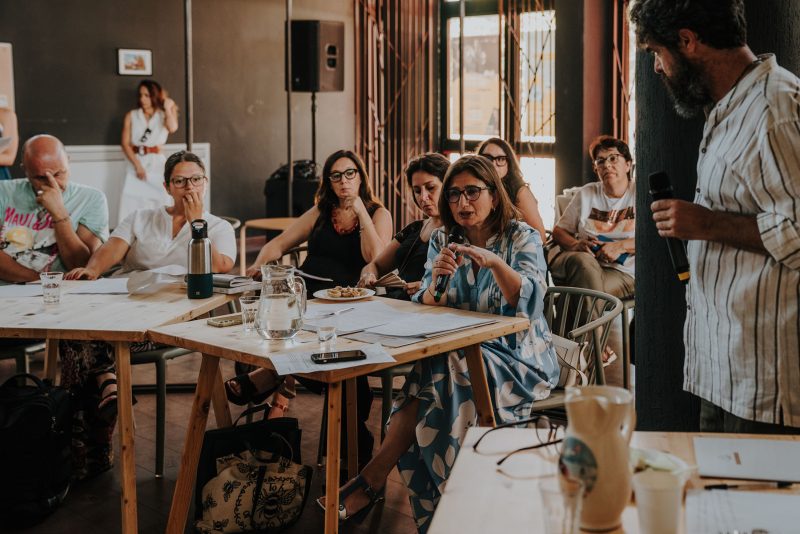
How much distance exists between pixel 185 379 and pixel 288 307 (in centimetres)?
237

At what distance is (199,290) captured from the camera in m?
3.03

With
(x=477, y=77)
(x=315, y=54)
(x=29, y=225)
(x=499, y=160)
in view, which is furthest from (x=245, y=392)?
(x=477, y=77)

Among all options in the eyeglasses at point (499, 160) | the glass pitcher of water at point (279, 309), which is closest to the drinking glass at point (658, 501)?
the glass pitcher of water at point (279, 309)

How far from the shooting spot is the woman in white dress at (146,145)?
8.38 m

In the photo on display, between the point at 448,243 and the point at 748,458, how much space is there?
1663mm

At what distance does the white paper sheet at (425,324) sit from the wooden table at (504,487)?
2.86 feet

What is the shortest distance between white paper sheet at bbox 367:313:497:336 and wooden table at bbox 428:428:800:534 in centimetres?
87

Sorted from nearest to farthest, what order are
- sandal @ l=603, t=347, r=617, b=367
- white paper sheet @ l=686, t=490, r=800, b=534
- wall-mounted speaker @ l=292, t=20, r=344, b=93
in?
1. white paper sheet @ l=686, t=490, r=800, b=534
2. sandal @ l=603, t=347, r=617, b=367
3. wall-mounted speaker @ l=292, t=20, r=344, b=93

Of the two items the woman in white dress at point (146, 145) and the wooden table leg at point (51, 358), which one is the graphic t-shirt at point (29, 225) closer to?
the wooden table leg at point (51, 358)

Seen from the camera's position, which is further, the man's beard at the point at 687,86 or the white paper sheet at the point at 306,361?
the white paper sheet at the point at 306,361

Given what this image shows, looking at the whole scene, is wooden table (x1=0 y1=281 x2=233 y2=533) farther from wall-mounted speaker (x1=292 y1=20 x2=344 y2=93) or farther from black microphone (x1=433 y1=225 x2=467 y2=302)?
wall-mounted speaker (x1=292 y1=20 x2=344 y2=93)

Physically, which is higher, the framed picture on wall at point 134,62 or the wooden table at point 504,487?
the framed picture on wall at point 134,62

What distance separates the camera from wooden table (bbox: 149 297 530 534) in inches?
90.5

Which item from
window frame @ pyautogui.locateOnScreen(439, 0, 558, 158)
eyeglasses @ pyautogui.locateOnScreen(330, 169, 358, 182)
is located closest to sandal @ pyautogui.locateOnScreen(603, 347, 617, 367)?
eyeglasses @ pyautogui.locateOnScreen(330, 169, 358, 182)
